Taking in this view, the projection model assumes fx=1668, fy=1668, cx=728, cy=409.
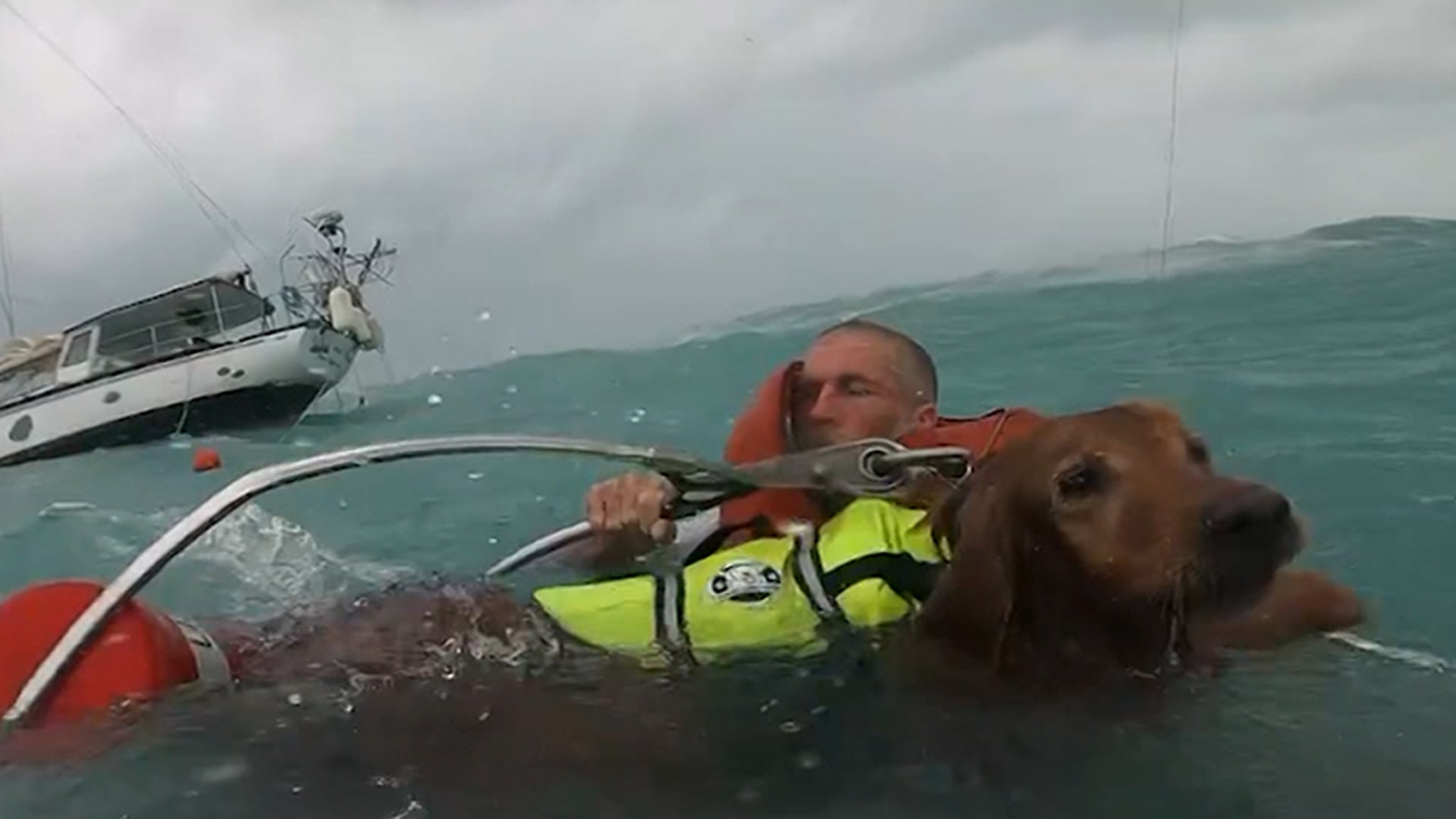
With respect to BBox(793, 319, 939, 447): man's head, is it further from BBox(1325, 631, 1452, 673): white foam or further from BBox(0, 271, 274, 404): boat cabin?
BBox(0, 271, 274, 404): boat cabin

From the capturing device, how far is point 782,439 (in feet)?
17.1

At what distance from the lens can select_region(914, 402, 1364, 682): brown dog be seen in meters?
3.71

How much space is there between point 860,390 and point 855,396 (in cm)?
3

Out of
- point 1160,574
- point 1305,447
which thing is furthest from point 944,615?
point 1305,447

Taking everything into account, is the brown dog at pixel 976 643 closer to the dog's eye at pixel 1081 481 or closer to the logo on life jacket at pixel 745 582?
the dog's eye at pixel 1081 481

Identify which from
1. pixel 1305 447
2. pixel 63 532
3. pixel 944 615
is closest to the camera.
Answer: pixel 944 615

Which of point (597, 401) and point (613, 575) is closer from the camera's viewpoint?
point (613, 575)

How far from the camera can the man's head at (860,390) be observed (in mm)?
5297

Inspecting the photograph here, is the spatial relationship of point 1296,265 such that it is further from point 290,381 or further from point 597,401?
point 290,381

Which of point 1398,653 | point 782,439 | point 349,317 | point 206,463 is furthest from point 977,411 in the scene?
point 349,317

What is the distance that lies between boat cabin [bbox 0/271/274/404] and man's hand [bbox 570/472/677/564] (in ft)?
71.1

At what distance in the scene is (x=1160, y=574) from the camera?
147 inches

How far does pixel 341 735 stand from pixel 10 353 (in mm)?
25045

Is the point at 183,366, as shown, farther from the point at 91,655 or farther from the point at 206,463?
the point at 91,655
